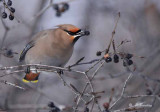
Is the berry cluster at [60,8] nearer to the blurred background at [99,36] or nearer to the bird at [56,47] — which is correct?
the bird at [56,47]

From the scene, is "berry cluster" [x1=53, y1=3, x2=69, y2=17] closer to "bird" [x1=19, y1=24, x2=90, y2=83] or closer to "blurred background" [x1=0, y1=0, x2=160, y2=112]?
"bird" [x1=19, y1=24, x2=90, y2=83]

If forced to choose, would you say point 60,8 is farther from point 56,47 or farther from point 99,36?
point 99,36

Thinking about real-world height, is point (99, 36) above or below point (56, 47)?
below

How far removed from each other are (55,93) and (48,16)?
1650 millimetres

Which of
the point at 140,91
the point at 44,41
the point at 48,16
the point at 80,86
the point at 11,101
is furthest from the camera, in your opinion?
the point at 48,16

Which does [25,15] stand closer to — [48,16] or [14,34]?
[14,34]

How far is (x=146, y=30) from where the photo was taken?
7238mm

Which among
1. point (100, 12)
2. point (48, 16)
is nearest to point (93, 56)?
point (100, 12)

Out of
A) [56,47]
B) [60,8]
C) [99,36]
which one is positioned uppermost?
[60,8]

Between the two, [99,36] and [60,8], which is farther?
[99,36]

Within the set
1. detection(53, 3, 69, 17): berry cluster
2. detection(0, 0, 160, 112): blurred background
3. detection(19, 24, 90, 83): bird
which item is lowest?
detection(0, 0, 160, 112): blurred background

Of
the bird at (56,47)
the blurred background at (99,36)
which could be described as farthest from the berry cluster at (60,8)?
the blurred background at (99,36)

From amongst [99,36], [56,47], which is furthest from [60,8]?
[99,36]

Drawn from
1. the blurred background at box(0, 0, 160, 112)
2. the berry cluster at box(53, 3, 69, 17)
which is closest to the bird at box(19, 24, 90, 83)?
the berry cluster at box(53, 3, 69, 17)
